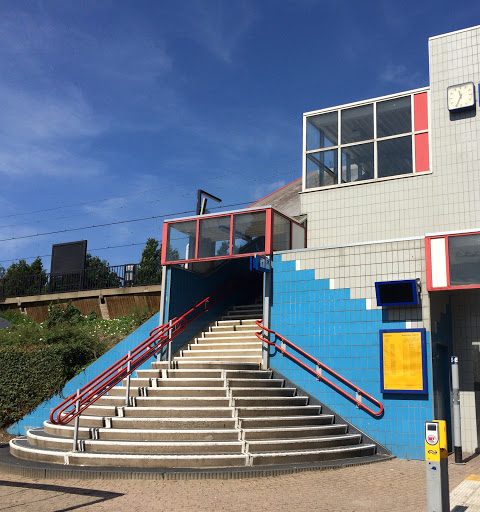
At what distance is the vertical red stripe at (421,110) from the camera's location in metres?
14.4

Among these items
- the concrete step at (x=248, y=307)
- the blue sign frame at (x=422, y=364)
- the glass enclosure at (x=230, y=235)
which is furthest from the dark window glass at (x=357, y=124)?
the blue sign frame at (x=422, y=364)

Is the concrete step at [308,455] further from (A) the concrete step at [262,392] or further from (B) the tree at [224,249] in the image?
(B) the tree at [224,249]

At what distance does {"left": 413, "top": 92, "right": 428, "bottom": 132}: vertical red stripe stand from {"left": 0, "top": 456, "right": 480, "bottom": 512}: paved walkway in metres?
9.05

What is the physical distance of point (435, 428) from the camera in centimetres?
621

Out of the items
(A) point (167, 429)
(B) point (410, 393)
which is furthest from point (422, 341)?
(A) point (167, 429)

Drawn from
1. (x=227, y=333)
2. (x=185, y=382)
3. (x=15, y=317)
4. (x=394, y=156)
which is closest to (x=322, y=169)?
(x=394, y=156)

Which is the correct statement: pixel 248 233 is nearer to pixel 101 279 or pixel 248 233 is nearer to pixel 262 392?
pixel 262 392

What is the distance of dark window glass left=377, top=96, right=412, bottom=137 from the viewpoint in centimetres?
1464

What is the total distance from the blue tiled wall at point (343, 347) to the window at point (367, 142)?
150 inches

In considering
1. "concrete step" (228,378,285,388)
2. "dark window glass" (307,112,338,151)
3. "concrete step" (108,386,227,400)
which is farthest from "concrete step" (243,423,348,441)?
"dark window glass" (307,112,338,151)

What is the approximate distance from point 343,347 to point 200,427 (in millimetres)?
3759

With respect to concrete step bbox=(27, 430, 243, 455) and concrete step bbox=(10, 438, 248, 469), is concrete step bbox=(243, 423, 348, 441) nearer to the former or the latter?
concrete step bbox=(27, 430, 243, 455)

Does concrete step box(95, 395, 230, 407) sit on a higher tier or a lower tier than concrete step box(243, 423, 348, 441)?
higher

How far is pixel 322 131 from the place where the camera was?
52.3 feet
